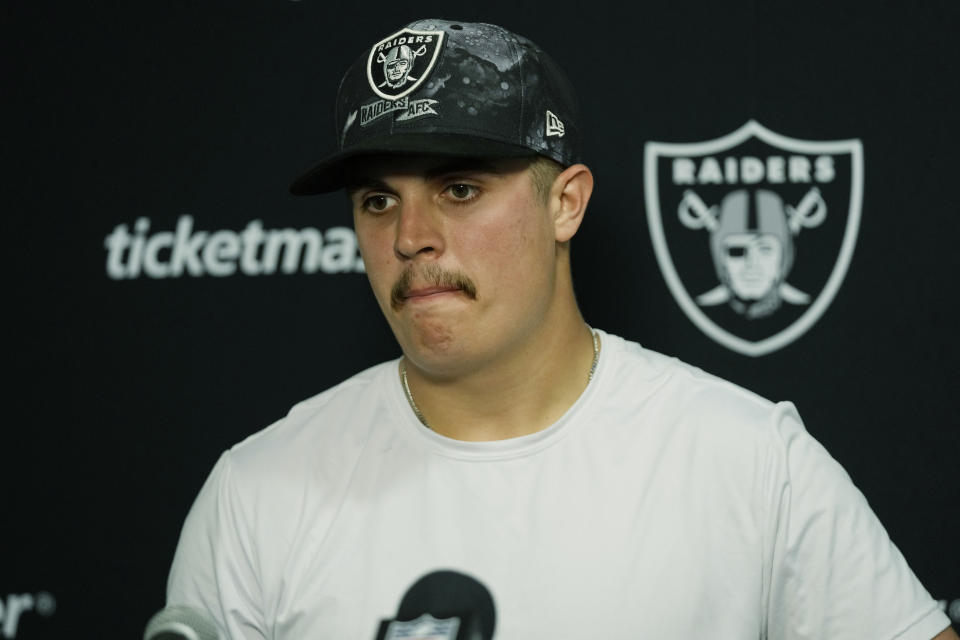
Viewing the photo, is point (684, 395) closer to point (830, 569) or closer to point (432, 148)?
point (830, 569)

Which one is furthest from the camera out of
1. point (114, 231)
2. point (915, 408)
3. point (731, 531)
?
point (114, 231)

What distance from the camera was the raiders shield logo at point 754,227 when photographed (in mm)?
1726

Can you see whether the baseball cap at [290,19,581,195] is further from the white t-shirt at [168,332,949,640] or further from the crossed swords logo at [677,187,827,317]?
the crossed swords logo at [677,187,827,317]

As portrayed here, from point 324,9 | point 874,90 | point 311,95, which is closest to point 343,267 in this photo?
point 311,95

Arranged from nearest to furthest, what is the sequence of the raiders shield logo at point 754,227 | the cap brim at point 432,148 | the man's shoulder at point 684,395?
1. the cap brim at point 432,148
2. the man's shoulder at point 684,395
3. the raiders shield logo at point 754,227

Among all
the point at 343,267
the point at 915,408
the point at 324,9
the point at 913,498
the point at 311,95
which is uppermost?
the point at 324,9

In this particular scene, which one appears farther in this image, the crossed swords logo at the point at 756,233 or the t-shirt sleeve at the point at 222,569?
the crossed swords logo at the point at 756,233

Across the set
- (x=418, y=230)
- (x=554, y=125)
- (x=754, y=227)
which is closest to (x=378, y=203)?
(x=418, y=230)

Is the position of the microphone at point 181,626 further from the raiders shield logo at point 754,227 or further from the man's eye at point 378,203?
the raiders shield logo at point 754,227

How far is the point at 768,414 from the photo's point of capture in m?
1.32

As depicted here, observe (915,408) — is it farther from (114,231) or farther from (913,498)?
(114,231)

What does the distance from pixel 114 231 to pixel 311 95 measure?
1.34ft

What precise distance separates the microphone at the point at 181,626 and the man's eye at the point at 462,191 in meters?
0.57

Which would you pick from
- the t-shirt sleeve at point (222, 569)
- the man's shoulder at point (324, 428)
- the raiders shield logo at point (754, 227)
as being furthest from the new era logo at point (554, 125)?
the t-shirt sleeve at point (222, 569)
